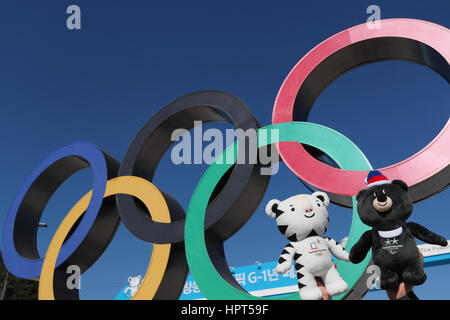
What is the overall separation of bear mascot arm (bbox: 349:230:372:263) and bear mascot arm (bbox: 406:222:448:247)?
0.43 m

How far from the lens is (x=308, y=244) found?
5164mm

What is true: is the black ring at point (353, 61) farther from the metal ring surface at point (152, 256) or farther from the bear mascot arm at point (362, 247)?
the metal ring surface at point (152, 256)

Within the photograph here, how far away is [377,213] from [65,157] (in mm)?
6503

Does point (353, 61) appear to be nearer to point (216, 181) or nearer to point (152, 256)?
point (216, 181)

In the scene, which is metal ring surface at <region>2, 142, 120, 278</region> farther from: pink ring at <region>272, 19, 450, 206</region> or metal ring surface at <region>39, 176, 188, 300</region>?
pink ring at <region>272, 19, 450, 206</region>

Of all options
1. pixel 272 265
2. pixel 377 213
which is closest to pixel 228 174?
pixel 377 213

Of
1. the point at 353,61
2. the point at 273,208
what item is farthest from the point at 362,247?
the point at 353,61

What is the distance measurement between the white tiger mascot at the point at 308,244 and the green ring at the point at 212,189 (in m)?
0.40

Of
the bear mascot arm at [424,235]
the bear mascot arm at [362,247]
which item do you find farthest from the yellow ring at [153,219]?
the bear mascot arm at [424,235]

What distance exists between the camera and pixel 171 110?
8.11 metres

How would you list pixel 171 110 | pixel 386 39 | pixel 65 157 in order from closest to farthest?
pixel 386 39
pixel 171 110
pixel 65 157
